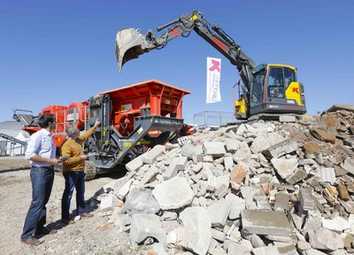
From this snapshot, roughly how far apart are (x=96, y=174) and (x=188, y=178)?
4502 millimetres

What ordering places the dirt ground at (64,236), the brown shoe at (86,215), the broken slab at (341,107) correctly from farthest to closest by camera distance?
the broken slab at (341,107) < the brown shoe at (86,215) < the dirt ground at (64,236)

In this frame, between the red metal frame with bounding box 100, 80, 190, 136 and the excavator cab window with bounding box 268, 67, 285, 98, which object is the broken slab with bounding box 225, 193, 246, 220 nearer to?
the red metal frame with bounding box 100, 80, 190, 136

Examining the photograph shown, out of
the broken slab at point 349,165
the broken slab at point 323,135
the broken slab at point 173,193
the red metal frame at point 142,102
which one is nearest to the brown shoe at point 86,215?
the broken slab at point 173,193

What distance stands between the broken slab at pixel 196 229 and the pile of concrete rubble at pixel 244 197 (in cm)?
1

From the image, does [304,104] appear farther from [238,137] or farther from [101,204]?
[101,204]

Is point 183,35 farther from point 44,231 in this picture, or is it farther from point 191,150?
point 44,231

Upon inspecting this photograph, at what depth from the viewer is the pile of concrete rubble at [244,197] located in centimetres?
414

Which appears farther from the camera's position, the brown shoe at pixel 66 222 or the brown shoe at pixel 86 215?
the brown shoe at pixel 86 215

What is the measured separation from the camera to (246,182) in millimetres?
5305

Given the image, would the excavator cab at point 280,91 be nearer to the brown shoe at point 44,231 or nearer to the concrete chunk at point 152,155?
the concrete chunk at point 152,155

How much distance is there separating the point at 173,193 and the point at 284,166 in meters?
2.09

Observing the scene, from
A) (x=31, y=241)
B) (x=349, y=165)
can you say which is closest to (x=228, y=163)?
(x=349, y=165)

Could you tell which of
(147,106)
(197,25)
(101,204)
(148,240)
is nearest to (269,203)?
(148,240)

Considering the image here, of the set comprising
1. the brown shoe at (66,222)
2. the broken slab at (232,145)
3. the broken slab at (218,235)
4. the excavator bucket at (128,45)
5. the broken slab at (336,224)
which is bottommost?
the brown shoe at (66,222)
